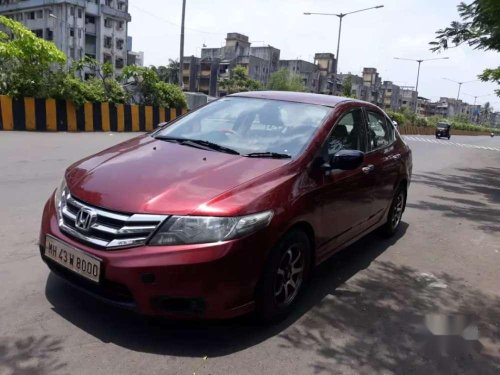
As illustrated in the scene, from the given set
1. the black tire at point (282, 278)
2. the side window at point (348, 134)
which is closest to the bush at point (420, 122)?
the side window at point (348, 134)

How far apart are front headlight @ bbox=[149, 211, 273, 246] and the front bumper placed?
1.4 inches

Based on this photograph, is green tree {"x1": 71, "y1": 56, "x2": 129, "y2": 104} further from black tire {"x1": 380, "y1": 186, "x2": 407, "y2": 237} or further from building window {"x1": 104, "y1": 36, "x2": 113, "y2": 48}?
building window {"x1": 104, "y1": 36, "x2": 113, "y2": 48}

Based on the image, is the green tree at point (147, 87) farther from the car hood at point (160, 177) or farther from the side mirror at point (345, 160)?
the side mirror at point (345, 160)

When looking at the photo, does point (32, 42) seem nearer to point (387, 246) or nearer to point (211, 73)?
point (387, 246)

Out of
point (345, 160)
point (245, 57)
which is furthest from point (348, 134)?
point (245, 57)

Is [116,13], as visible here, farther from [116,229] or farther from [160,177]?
[116,229]

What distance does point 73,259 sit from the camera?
9.48ft

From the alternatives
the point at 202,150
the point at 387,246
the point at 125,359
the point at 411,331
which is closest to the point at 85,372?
the point at 125,359

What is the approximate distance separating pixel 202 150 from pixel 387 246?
9.09ft

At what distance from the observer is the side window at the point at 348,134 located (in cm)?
393

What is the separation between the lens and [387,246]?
17.7ft

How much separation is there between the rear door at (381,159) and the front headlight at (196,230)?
2145 mm

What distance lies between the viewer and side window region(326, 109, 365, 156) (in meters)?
3.93

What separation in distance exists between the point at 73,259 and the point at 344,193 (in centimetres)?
216
